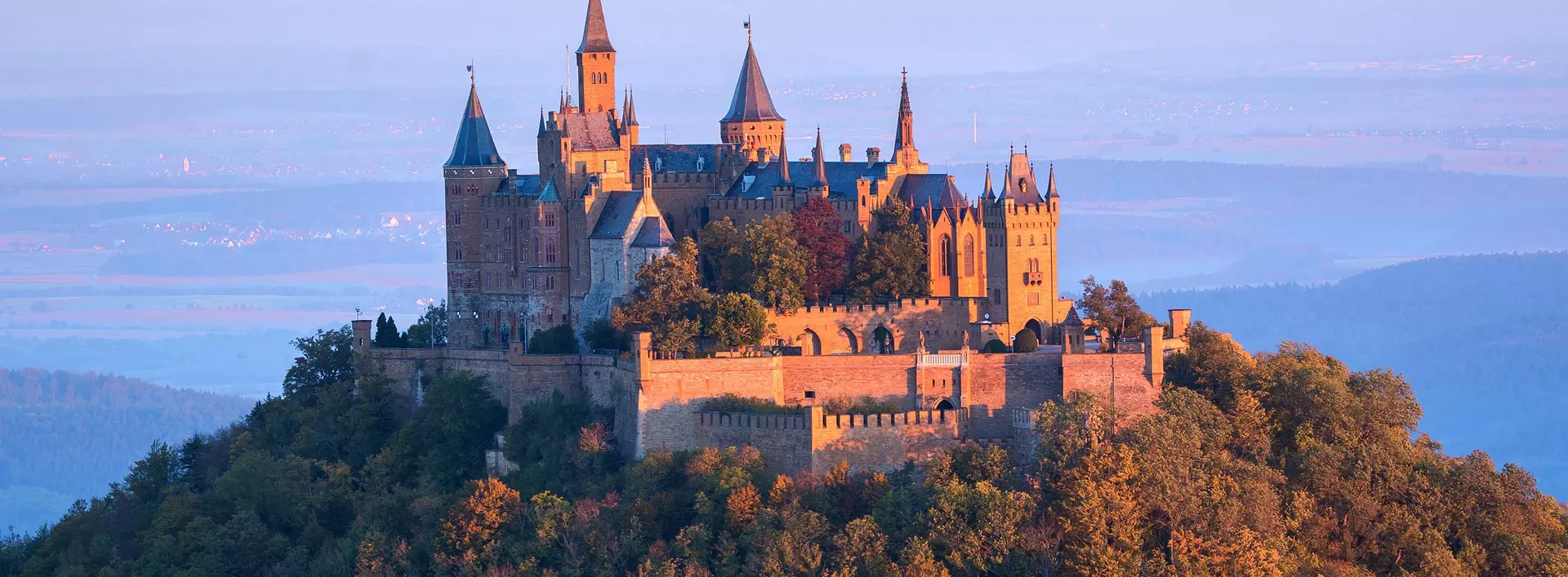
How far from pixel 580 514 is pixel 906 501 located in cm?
1019

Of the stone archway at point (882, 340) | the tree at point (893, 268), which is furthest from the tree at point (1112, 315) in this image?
the stone archway at point (882, 340)

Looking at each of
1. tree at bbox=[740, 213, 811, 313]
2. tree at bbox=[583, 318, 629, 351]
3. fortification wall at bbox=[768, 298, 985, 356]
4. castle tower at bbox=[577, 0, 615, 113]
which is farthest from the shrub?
castle tower at bbox=[577, 0, 615, 113]

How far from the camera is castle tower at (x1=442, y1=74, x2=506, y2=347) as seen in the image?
94562mm

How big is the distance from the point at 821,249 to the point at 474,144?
599 inches

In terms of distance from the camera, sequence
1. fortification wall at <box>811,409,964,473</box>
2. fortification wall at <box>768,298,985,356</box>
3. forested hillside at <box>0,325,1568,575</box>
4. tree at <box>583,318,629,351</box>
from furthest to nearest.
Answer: fortification wall at <box>768,298,985,356</box>, tree at <box>583,318,629,351</box>, fortification wall at <box>811,409,964,473</box>, forested hillside at <box>0,325,1568,575</box>

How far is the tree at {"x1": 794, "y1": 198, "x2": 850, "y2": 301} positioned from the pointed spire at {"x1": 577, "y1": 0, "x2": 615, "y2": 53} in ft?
39.7

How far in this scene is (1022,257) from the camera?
286ft

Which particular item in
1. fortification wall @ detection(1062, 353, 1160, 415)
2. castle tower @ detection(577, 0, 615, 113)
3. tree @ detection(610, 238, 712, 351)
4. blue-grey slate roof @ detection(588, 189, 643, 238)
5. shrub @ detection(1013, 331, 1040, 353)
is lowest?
fortification wall @ detection(1062, 353, 1160, 415)

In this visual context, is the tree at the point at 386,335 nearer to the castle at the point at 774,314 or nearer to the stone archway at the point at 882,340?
the castle at the point at 774,314

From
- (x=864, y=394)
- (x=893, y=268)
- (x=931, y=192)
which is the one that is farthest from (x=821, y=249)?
(x=864, y=394)

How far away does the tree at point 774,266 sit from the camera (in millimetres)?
85312

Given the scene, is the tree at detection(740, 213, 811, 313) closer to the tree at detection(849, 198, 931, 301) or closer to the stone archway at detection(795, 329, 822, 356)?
the stone archway at detection(795, 329, 822, 356)

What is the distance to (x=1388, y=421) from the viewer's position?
266ft

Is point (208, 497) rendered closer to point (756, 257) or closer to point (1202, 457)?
point (756, 257)
